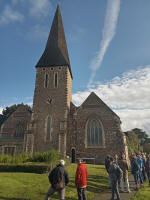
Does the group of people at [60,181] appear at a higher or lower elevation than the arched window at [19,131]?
lower

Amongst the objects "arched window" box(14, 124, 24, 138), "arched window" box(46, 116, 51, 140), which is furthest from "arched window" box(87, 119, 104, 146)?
"arched window" box(14, 124, 24, 138)

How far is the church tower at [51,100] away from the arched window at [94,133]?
368 cm

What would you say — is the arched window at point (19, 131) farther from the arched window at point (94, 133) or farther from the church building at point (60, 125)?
the arched window at point (94, 133)

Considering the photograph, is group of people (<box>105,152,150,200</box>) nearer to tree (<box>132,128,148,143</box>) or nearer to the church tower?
the church tower

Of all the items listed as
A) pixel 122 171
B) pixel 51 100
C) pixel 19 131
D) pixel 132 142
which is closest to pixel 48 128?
pixel 51 100

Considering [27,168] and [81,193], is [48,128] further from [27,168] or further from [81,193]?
[81,193]

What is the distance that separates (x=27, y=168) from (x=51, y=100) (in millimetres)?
15257

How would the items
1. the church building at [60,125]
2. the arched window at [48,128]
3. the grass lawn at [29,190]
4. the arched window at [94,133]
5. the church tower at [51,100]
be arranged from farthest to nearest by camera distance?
1. the arched window at [48,128]
2. the church tower at [51,100]
3. the arched window at [94,133]
4. the church building at [60,125]
5. the grass lawn at [29,190]

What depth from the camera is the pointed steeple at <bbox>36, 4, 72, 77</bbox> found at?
2902 centimetres

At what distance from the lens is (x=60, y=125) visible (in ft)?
79.7

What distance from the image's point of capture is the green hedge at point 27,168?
11.7 metres

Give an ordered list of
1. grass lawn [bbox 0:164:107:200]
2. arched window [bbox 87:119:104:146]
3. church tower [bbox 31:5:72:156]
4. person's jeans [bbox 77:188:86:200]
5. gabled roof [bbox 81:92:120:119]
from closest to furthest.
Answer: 1. person's jeans [bbox 77:188:86:200]
2. grass lawn [bbox 0:164:107:200]
3. arched window [bbox 87:119:104:146]
4. church tower [bbox 31:5:72:156]
5. gabled roof [bbox 81:92:120:119]

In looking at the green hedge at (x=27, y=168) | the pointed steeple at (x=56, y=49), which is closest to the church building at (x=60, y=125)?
the pointed steeple at (x=56, y=49)

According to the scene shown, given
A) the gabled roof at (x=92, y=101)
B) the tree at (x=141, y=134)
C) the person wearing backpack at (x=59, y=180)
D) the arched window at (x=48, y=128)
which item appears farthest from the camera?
the tree at (x=141, y=134)
